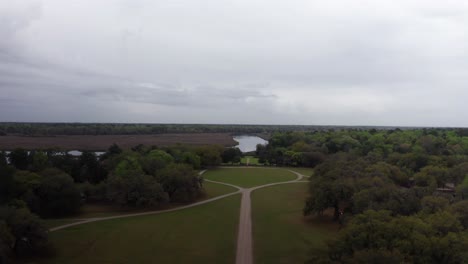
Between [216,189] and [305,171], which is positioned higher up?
[216,189]

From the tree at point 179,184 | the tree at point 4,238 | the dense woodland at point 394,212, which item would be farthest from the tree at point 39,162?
the dense woodland at point 394,212

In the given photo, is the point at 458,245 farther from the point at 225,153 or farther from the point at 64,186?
the point at 225,153

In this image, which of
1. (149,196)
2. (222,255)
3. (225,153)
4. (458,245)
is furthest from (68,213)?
(225,153)

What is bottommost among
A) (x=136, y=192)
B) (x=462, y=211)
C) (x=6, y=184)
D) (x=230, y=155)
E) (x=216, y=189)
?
(x=216, y=189)

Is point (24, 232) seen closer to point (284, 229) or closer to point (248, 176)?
point (284, 229)

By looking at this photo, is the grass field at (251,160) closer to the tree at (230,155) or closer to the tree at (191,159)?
the tree at (230,155)

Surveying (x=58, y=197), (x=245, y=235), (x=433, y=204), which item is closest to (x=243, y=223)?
(x=245, y=235)

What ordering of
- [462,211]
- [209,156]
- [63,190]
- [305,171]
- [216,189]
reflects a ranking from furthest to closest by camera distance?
[305,171], [209,156], [216,189], [63,190], [462,211]
